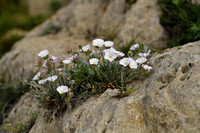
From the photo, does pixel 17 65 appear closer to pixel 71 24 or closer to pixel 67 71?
pixel 71 24

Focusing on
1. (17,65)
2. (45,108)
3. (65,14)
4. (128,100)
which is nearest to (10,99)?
(17,65)

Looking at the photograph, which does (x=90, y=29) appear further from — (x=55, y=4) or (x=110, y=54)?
(x=55, y=4)

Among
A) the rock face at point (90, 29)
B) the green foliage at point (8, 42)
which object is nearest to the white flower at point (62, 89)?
the rock face at point (90, 29)

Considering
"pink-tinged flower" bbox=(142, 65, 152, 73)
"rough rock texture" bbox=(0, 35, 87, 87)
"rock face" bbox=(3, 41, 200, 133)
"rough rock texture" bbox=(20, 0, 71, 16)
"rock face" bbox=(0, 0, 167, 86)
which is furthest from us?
"rough rock texture" bbox=(20, 0, 71, 16)

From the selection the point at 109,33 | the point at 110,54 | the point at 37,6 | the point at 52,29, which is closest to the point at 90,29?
the point at 109,33

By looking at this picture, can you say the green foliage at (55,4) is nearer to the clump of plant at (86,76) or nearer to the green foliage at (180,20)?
the green foliage at (180,20)

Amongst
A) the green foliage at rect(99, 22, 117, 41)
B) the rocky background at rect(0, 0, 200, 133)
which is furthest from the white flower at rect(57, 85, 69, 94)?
the green foliage at rect(99, 22, 117, 41)

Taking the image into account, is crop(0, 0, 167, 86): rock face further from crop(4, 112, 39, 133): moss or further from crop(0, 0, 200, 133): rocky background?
crop(0, 0, 200, 133): rocky background
